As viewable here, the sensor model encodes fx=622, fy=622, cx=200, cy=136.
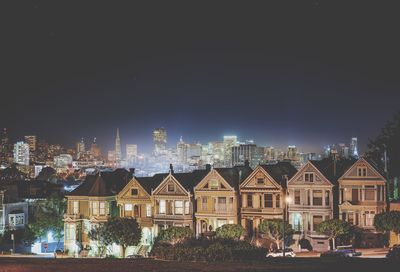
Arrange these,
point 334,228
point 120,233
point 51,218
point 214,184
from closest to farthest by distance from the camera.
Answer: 1. point 334,228
2. point 120,233
3. point 214,184
4. point 51,218

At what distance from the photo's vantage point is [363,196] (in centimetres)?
5522

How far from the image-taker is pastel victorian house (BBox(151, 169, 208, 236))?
6144 cm

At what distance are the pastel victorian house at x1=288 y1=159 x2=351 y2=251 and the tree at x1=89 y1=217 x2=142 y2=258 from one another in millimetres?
14575

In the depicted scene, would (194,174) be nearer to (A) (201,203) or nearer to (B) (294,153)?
(A) (201,203)

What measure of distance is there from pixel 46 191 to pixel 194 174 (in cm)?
2947

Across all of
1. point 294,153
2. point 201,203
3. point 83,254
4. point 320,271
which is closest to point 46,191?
point 83,254

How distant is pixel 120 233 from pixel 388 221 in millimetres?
23466

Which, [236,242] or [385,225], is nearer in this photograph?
[236,242]

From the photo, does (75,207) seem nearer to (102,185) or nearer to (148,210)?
(102,185)

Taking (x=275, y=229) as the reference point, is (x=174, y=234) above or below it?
below

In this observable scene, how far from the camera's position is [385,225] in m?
51.4

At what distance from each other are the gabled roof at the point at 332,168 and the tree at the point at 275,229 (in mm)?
6046

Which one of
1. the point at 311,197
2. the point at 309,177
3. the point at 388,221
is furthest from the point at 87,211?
the point at 388,221

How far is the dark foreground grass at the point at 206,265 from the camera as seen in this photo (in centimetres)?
3259
